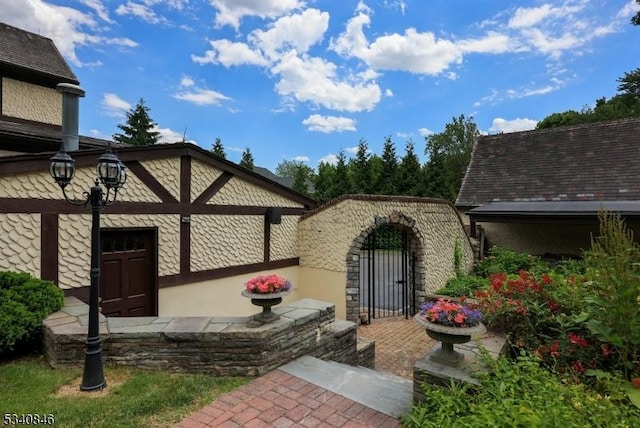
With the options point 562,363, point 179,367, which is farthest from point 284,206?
point 562,363

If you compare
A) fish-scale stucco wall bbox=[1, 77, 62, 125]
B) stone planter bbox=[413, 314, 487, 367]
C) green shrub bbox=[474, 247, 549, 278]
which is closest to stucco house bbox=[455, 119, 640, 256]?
green shrub bbox=[474, 247, 549, 278]

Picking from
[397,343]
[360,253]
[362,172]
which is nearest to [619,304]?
[397,343]

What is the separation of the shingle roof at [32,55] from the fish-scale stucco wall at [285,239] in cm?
780

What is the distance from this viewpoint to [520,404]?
2438 mm

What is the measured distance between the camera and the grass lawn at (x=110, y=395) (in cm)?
279

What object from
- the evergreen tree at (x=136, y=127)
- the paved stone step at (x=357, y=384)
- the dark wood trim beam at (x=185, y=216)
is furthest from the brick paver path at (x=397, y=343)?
the evergreen tree at (x=136, y=127)

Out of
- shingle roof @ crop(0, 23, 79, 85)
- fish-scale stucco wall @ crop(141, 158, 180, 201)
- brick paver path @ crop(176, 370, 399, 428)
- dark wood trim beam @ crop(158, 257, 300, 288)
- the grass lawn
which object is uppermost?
shingle roof @ crop(0, 23, 79, 85)

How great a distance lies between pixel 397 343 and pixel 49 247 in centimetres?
657

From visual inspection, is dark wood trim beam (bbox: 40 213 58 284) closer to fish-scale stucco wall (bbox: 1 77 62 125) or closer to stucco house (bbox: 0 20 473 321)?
stucco house (bbox: 0 20 473 321)

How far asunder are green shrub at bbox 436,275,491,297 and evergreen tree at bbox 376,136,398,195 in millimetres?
10719

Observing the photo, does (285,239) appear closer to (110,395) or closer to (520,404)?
(110,395)

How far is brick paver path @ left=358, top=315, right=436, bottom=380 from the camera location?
595 centimetres

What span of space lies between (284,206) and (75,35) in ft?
26.0

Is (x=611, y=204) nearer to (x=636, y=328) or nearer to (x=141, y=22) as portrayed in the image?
(x=636, y=328)
